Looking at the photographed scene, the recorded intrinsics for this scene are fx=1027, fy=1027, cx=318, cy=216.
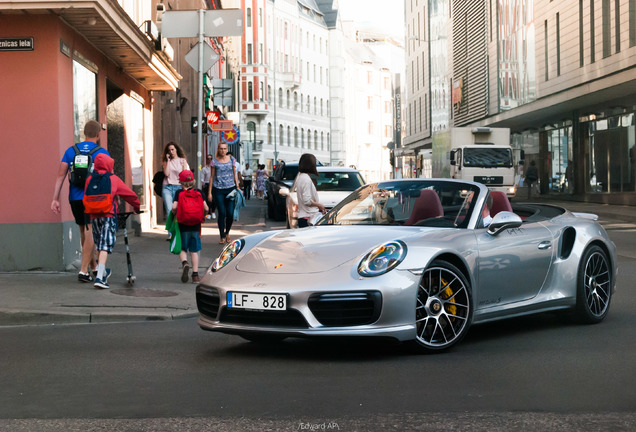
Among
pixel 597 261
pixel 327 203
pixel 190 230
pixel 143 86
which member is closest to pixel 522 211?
pixel 597 261

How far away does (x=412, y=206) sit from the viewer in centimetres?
757

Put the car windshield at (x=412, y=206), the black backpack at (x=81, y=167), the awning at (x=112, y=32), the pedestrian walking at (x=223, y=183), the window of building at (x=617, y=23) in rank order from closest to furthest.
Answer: the car windshield at (x=412, y=206) → the black backpack at (x=81, y=167) → the awning at (x=112, y=32) → the pedestrian walking at (x=223, y=183) → the window of building at (x=617, y=23)

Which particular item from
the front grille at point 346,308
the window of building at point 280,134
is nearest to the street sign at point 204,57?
the front grille at point 346,308

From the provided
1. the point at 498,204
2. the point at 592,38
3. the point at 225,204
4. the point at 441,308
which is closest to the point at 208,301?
the point at 441,308

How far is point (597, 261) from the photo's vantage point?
8266 millimetres

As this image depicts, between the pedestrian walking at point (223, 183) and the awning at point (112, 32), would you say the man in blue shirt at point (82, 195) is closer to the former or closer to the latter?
the awning at point (112, 32)

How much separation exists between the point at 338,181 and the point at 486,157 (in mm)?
15397

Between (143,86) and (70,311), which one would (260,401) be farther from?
(143,86)

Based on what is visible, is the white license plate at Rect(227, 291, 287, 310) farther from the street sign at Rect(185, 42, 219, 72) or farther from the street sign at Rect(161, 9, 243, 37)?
the street sign at Rect(161, 9, 243, 37)

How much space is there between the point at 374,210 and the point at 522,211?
59.8 inches

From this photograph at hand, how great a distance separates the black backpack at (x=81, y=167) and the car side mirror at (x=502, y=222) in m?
5.41

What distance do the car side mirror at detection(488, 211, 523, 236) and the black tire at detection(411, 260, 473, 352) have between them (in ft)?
1.95

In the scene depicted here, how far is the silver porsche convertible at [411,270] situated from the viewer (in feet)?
20.7

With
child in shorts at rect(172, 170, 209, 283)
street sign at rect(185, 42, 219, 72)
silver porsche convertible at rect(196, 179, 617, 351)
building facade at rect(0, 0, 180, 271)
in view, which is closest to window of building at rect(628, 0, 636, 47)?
street sign at rect(185, 42, 219, 72)
